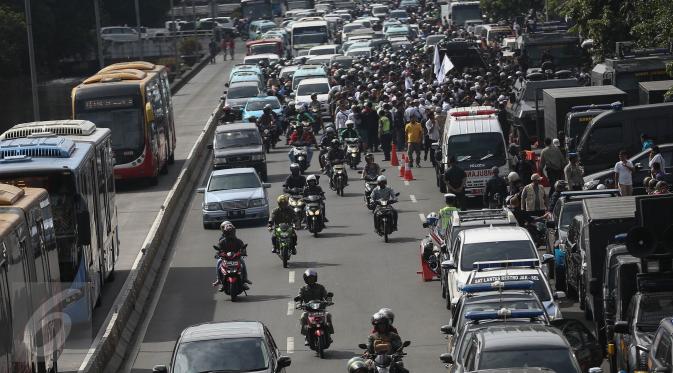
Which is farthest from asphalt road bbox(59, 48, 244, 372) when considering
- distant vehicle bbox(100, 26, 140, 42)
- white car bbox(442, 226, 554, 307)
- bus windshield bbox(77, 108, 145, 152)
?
distant vehicle bbox(100, 26, 140, 42)

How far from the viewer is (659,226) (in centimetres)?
2038

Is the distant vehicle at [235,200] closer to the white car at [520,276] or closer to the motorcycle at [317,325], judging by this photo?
the motorcycle at [317,325]

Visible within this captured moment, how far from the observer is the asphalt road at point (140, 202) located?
2623 centimetres

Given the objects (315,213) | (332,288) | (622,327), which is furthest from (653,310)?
(315,213)

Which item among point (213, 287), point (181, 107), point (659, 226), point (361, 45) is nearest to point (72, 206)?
point (213, 287)

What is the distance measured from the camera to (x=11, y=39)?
336 ft

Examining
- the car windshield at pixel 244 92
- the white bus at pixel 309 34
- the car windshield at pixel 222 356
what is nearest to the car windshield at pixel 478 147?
the car windshield at pixel 222 356

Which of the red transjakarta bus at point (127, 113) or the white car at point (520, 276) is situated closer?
the white car at point (520, 276)

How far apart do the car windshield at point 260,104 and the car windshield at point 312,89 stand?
3115mm

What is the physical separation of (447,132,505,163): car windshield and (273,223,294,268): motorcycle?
717 centimetres

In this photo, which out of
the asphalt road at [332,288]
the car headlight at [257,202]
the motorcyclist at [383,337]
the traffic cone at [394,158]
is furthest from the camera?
the traffic cone at [394,158]

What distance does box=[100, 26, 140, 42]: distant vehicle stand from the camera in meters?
121

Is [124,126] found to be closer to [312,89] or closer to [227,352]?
[312,89]

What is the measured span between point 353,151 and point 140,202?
6420 millimetres
